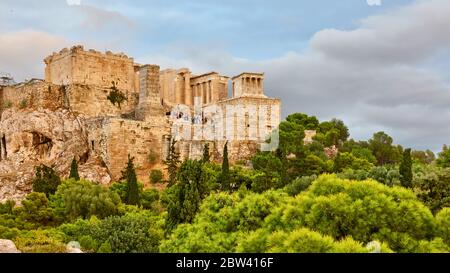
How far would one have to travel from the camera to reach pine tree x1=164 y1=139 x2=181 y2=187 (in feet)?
123

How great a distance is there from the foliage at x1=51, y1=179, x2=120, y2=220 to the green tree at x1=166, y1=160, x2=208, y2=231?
8.32 metres

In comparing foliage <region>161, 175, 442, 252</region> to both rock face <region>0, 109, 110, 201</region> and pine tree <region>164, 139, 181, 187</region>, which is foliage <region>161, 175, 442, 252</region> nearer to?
pine tree <region>164, 139, 181, 187</region>

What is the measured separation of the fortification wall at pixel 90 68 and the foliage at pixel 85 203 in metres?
13.2

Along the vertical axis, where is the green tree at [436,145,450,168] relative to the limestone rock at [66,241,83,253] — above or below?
above

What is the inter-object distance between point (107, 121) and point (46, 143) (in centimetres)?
424

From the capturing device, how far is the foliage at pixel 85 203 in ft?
99.9

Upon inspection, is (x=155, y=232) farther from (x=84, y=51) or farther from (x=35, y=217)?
(x=84, y=51)

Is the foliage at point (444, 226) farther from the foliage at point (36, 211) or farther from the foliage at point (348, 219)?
the foliage at point (36, 211)

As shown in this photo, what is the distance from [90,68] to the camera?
43.8 metres

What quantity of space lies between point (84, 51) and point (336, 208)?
31.6 meters

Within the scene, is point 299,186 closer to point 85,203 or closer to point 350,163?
point 85,203

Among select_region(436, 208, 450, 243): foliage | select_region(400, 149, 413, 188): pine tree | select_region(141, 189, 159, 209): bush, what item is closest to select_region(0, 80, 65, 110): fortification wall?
select_region(141, 189, 159, 209): bush

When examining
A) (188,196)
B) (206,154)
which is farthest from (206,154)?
(188,196)

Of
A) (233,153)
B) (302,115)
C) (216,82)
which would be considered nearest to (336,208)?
(233,153)
